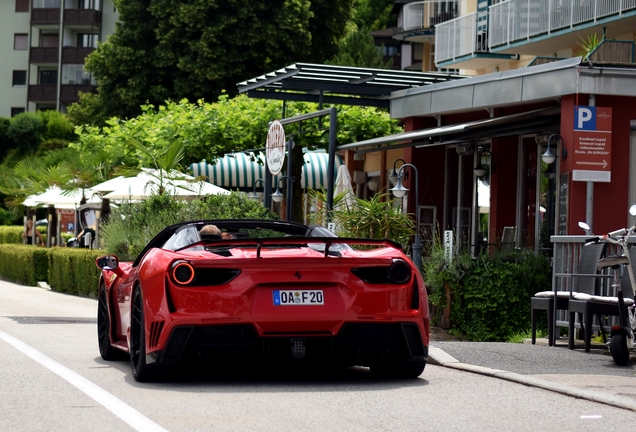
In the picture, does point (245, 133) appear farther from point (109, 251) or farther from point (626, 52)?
point (626, 52)

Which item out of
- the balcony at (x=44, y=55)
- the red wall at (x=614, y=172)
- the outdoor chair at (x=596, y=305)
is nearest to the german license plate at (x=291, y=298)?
the outdoor chair at (x=596, y=305)

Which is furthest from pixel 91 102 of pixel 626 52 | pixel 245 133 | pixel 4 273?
pixel 626 52

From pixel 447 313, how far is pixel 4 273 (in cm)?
2523

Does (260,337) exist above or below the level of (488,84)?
below

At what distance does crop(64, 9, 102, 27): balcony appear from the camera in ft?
286

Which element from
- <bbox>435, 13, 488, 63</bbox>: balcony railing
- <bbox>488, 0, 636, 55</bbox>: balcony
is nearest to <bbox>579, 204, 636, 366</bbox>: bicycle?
<bbox>488, 0, 636, 55</bbox>: balcony

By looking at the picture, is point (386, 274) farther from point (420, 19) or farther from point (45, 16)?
point (45, 16)

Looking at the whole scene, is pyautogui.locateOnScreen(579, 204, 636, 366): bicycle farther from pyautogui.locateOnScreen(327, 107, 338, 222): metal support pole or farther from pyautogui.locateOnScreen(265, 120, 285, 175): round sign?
pyautogui.locateOnScreen(327, 107, 338, 222): metal support pole

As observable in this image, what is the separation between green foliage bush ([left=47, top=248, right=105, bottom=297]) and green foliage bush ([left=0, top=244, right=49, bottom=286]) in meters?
1.75

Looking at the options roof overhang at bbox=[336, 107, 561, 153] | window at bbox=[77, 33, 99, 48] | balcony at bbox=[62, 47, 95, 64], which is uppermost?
window at bbox=[77, 33, 99, 48]

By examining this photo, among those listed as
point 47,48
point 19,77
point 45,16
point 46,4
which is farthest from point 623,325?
point 19,77

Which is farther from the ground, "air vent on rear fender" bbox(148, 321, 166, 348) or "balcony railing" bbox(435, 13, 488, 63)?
"balcony railing" bbox(435, 13, 488, 63)

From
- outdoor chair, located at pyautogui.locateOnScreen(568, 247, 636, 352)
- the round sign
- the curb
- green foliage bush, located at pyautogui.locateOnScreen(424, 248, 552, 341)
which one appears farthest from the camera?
the round sign

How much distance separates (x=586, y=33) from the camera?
89.6 ft
